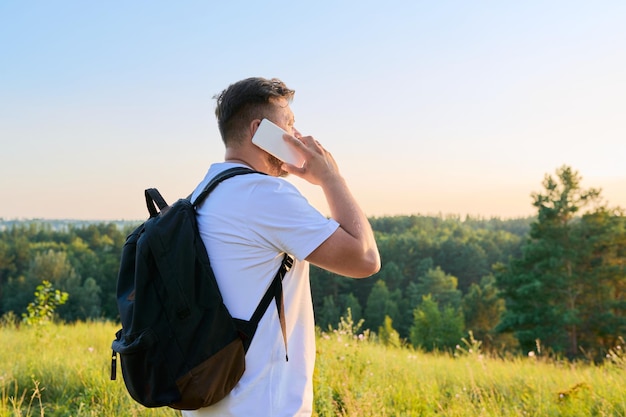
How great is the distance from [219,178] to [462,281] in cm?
6839

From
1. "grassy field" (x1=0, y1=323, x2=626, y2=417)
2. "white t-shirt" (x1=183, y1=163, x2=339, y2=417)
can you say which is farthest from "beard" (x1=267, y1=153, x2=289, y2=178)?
"grassy field" (x1=0, y1=323, x2=626, y2=417)

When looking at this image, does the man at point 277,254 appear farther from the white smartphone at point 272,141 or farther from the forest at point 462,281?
the forest at point 462,281

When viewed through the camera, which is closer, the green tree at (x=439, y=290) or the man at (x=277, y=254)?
the man at (x=277, y=254)

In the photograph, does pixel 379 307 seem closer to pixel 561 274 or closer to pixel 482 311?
pixel 482 311

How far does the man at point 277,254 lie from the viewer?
1.72 meters

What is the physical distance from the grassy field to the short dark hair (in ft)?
6.89

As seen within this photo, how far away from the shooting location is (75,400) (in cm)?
459

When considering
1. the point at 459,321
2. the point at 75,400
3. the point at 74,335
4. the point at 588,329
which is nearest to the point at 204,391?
the point at 75,400

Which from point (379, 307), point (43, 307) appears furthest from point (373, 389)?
Answer: point (379, 307)

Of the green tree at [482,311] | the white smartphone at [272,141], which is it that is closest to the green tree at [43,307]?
the white smartphone at [272,141]

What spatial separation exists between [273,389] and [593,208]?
31.2m

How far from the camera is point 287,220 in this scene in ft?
5.63

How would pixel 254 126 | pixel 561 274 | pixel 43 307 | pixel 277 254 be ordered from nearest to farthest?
pixel 277 254, pixel 254 126, pixel 43 307, pixel 561 274

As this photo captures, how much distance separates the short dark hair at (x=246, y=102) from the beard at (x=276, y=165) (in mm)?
122
